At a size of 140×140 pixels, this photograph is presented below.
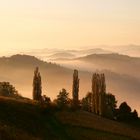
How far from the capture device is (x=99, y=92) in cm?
13662

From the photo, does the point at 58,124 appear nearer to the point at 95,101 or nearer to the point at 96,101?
the point at 96,101

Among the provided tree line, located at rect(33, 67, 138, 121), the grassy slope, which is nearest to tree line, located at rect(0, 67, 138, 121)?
tree line, located at rect(33, 67, 138, 121)

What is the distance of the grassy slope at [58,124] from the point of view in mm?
83625

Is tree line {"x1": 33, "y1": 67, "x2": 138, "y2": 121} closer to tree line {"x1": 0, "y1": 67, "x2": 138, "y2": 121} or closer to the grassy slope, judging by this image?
tree line {"x1": 0, "y1": 67, "x2": 138, "y2": 121}

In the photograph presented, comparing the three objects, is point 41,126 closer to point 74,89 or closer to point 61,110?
point 61,110

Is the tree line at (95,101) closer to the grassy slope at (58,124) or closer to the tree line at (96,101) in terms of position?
the tree line at (96,101)

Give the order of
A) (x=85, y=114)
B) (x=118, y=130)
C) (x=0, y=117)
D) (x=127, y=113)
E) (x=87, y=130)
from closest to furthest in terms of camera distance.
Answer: (x=0, y=117) < (x=87, y=130) < (x=118, y=130) < (x=85, y=114) < (x=127, y=113)

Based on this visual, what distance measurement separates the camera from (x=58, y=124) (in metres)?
95.1

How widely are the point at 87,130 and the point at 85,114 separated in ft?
62.9

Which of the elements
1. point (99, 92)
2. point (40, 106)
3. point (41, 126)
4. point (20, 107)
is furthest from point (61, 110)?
point (99, 92)

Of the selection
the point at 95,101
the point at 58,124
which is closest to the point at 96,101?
the point at 95,101

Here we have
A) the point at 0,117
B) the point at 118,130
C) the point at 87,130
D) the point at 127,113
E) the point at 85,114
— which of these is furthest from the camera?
the point at 127,113

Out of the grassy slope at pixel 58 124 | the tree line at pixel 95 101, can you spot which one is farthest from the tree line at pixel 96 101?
the grassy slope at pixel 58 124

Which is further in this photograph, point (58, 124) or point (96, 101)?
point (96, 101)
